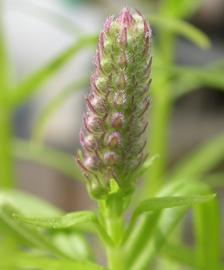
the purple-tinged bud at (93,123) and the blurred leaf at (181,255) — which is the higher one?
the purple-tinged bud at (93,123)

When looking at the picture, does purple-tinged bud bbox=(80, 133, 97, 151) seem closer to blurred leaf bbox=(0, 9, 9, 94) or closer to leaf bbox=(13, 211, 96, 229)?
leaf bbox=(13, 211, 96, 229)

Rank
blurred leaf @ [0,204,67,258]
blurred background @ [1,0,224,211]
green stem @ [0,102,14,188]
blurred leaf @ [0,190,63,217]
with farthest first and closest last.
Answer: blurred background @ [1,0,224,211]
green stem @ [0,102,14,188]
blurred leaf @ [0,190,63,217]
blurred leaf @ [0,204,67,258]

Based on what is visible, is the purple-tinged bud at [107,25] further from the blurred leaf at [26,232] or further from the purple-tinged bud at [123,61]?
the blurred leaf at [26,232]

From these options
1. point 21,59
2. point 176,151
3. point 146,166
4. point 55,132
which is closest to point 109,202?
point 146,166

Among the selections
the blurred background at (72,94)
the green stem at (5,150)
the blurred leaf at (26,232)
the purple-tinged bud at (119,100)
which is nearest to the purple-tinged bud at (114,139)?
the purple-tinged bud at (119,100)

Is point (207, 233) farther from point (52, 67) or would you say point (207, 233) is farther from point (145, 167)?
point (52, 67)

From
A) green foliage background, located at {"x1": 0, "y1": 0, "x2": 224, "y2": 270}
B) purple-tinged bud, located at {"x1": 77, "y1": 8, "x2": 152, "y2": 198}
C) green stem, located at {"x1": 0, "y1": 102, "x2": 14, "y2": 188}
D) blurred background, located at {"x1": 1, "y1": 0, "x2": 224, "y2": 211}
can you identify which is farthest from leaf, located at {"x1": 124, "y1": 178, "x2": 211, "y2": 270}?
blurred background, located at {"x1": 1, "y1": 0, "x2": 224, "y2": 211}

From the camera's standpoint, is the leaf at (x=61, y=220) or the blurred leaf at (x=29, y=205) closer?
the leaf at (x=61, y=220)
